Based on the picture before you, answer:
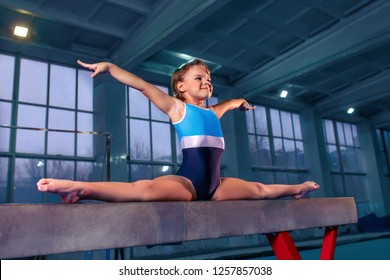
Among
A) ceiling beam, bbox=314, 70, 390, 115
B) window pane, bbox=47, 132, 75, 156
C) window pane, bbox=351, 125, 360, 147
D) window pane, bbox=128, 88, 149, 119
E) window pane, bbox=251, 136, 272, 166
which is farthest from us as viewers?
window pane, bbox=351, 125, 360, 147

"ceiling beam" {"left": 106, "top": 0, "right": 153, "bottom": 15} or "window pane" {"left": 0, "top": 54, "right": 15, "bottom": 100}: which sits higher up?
"ceiling beam" {"left": 106, "top": 0, "right": 153, "bottom": 15}

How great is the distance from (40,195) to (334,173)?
10.5 meters

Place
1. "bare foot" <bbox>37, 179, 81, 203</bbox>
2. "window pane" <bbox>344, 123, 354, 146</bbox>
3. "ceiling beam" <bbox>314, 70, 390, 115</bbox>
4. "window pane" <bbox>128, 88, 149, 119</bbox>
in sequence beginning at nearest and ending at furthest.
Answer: "bare foot" <bbox>37, 179, 81, 203</bbox>
"window pane" <bbox>128, 88, 149, 119</bbox>
"ceiling beam" <bbox>314, 70, 390, 115</bbox>
"window pane" <bbox>344, 123, 354, 146</bbox>

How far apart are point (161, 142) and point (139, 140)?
2.28ft

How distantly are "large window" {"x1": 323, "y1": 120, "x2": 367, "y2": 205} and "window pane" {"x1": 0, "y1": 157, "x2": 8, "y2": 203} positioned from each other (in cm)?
1087

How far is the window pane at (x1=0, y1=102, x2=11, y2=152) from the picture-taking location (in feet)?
21.4

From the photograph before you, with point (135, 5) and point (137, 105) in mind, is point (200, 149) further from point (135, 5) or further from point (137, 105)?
point (137, 105)

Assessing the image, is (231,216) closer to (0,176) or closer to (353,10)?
(0,176)

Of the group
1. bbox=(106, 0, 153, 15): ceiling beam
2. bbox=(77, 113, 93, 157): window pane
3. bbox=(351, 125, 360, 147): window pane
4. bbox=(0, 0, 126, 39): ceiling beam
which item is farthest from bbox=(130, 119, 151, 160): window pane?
bbox=(351, 125, 360, 147): window pane

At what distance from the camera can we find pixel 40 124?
707 centimetres

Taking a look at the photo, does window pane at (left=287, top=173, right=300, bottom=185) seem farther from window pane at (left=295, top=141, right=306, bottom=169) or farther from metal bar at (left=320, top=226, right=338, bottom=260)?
metal bar at (left=320, top=226, right=338, bottom=260)

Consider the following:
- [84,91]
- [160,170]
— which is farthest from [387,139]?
[84,91]

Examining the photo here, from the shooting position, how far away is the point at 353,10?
693 cm
